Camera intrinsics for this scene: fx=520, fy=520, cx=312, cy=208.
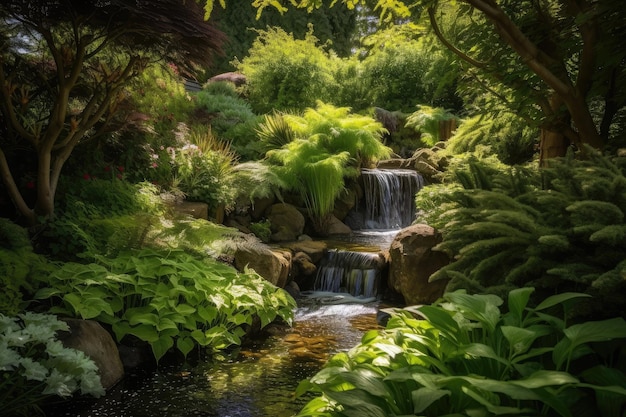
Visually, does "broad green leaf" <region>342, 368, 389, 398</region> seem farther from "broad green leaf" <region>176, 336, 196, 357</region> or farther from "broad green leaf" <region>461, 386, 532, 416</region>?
"broad green leaf" <region>176, 336, 196, 357</region>

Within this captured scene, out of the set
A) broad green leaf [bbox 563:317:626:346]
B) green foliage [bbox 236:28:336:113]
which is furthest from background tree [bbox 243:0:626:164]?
green foliage [bbox 236:28:336:113]

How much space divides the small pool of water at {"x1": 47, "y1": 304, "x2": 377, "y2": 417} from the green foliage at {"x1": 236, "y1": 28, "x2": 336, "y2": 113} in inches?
382

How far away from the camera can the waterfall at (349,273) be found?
21.9ft

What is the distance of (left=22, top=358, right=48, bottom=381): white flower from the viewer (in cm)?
277

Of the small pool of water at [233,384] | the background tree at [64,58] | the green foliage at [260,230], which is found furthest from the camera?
the green foliage at [260,230]

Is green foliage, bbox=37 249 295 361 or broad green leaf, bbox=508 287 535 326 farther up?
broad green leaf, bbox=508 287 535 326

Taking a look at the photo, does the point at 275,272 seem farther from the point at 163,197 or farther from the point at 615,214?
the point at 615,214

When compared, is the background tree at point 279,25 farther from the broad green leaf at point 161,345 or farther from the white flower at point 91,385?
the white flower at point 91,385

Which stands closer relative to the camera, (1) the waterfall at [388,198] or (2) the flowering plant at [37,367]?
(2) the flowering plant at [37,367]

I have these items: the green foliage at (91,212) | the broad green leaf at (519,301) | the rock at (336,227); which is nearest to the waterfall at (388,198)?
the rock at (336,227)

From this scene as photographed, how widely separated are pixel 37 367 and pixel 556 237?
2825mm

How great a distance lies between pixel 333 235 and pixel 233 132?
162 inches

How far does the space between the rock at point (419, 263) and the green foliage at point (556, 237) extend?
6.58 ft

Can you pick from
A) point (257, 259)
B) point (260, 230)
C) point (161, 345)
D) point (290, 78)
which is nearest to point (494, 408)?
point (161, 345)
